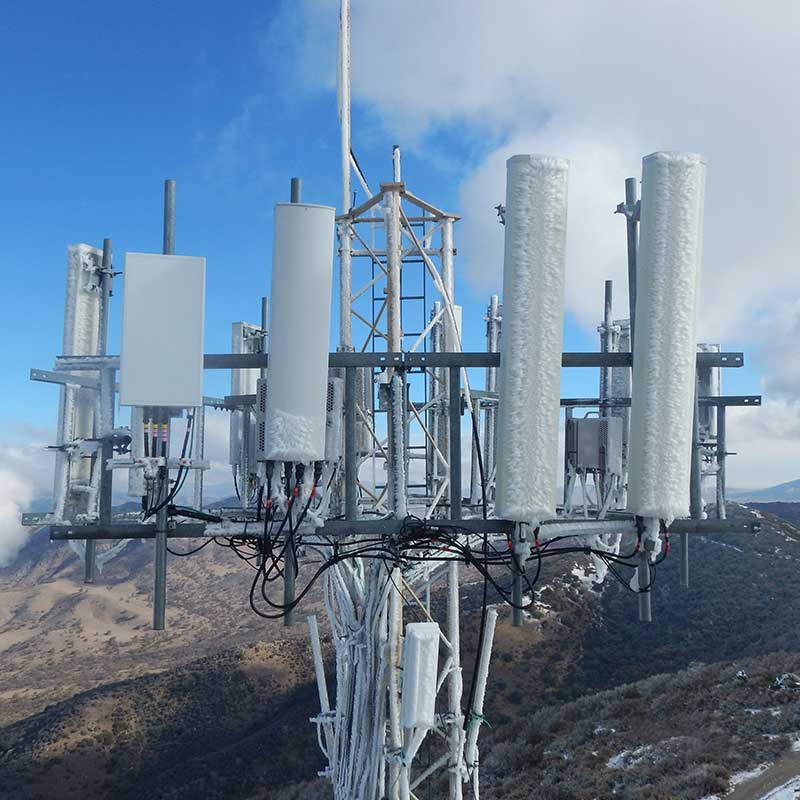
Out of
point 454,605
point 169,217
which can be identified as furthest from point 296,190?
point 454,605

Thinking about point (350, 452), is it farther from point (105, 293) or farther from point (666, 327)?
point (105, 293)

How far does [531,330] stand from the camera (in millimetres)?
5941

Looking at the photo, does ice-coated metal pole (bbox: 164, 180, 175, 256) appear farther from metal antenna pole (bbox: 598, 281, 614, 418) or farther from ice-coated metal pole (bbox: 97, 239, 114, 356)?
metal antenna pole (bbox: 598, 281, 614, 418)

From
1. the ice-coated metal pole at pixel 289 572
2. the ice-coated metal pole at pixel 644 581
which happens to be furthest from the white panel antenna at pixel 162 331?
the ice-coated metal pole at pixel 644 581

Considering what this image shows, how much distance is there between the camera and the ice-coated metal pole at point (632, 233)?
6859mm

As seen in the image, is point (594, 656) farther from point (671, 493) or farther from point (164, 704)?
point (671, 493)

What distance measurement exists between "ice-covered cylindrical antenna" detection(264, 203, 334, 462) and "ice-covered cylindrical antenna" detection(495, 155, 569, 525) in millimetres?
1613

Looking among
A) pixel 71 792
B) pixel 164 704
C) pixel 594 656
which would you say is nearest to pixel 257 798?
pixel 71 792

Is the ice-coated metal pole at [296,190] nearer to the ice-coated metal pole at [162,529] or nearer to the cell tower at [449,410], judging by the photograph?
the cell tower at [449,410]

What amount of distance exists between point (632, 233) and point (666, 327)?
1305mm

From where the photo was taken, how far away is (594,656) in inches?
1273

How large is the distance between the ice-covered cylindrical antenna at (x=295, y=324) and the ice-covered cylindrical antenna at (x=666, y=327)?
9.25 feet

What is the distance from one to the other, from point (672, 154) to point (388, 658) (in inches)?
249

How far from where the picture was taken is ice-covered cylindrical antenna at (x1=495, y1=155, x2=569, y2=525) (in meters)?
5.88
